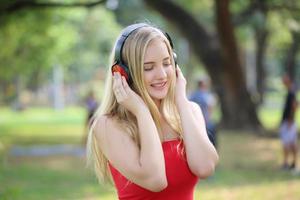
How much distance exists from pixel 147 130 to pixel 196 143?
0.21 metres

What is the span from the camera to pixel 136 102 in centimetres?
248

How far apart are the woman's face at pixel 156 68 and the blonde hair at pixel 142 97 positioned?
0.06 ft

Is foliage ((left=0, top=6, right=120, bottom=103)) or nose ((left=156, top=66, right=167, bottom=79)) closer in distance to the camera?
nose ((left=156, top=66, right=167, bottom=79))

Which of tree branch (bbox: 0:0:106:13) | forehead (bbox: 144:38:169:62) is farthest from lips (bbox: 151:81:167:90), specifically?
tree branch (bbox: 0:0:106:13)

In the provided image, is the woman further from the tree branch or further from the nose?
the tree branch

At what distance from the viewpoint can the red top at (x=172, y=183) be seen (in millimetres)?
2426

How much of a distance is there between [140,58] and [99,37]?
67.2m

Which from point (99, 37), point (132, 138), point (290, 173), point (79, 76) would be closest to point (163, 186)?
point (132, 138)

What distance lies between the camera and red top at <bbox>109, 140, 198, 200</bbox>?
243 centimetres

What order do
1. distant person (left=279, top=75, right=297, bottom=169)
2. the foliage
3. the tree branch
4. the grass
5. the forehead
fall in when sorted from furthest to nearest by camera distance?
1. the foliage
2. the tree branch
3. distant person (left=279, top=75, right=297, bottom=169)
4. the grass
5. the forehead

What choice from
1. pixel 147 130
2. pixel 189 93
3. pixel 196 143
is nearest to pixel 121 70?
pixel 147 130

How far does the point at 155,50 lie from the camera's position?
2.49 meters

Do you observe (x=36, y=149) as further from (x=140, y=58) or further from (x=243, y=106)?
(x=140, y=58)

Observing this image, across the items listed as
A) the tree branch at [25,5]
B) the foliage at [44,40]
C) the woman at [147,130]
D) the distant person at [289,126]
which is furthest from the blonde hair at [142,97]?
the tree branch at [25,5]
